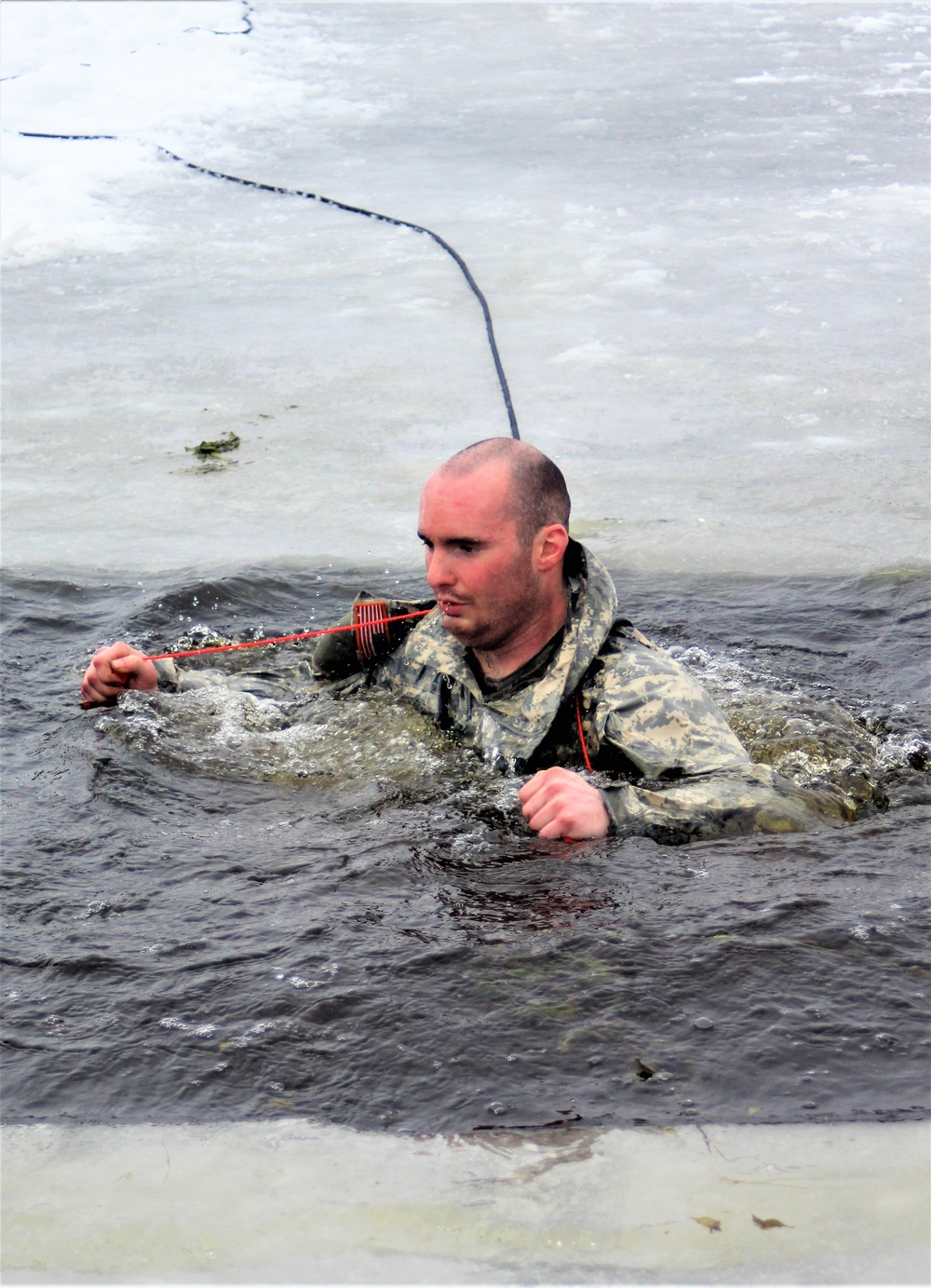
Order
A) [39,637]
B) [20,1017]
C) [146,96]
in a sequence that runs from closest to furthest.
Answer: [20,1017], [39,637], [146,96]

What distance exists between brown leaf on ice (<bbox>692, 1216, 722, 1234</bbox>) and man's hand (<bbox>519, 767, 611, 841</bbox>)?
0.96m

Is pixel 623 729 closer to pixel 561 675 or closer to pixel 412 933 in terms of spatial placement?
pixel 561 675

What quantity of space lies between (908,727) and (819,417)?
252cm

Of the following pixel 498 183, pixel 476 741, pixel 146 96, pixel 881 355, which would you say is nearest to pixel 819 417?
pixel 881 355

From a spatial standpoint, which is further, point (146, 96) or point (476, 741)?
point (146, 96)

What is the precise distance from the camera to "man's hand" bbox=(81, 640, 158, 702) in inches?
145

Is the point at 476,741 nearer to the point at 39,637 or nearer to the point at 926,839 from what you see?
the point at 926,839

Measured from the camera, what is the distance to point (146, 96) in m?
12.0

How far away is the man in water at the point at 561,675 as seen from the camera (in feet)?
10.0

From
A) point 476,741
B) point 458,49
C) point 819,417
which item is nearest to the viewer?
point 476,741

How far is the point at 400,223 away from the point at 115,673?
5784 mm

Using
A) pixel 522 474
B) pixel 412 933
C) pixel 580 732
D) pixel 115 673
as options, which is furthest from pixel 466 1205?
pixel 115 673

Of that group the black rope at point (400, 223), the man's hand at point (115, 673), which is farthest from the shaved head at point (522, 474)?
the black rope at point (400, 223)

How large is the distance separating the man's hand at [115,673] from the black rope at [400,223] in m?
2.34
